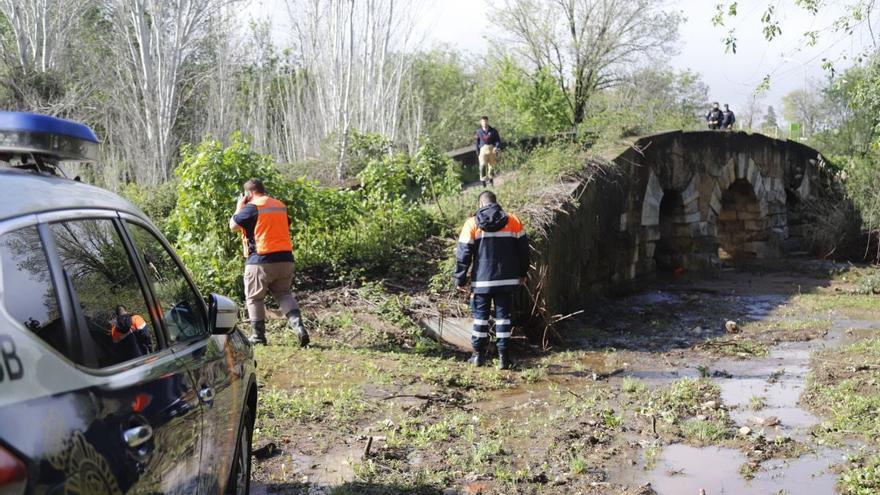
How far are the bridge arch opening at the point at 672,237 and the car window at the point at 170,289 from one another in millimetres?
17380

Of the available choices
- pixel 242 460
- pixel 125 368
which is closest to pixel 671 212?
pixel 242 460

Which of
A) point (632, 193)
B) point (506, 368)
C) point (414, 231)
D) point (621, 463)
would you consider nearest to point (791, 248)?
point (632, 193)

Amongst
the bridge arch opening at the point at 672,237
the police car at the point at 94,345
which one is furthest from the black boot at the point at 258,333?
the bridge arch opening at the point at 672,237

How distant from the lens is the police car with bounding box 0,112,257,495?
2.12 meters

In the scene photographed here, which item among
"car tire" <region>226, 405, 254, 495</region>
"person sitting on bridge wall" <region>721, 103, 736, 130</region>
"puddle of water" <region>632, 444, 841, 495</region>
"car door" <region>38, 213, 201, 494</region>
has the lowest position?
"puddle of water" <region>632, 444, 841, 495</region>

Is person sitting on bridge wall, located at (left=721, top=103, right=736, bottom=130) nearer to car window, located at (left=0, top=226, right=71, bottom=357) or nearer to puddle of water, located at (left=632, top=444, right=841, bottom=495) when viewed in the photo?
puddle of water, located at (left=632, top=444, right=841, bottom=495)

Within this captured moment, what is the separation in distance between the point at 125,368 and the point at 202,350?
988 millimetres

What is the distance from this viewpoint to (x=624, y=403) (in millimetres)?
8172

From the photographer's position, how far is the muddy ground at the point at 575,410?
597 cm

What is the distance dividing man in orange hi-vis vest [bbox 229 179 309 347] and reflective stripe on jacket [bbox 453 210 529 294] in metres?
1.88

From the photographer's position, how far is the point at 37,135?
317cm

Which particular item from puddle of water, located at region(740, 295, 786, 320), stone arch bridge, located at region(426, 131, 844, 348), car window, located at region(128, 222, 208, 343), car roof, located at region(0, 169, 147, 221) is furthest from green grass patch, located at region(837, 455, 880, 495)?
puddle of water, located at region(740, 295, 786, 320)

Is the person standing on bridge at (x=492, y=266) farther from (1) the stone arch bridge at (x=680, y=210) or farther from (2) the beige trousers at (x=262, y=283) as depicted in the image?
(1) the stone arch bridge at (x=680, y=210)

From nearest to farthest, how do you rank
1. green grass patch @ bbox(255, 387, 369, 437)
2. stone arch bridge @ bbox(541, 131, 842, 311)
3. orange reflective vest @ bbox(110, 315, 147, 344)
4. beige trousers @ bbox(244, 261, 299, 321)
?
1. orange reflective vest @ bbox(110, 315, 147, 344)
2. green grass patch @ bbox(255, 387, 369, 437)
3. beige trousers @ bbox(244, 261, 299, 321)
4. stone arch bridge @ bbox(541, 131, 842, 311)
